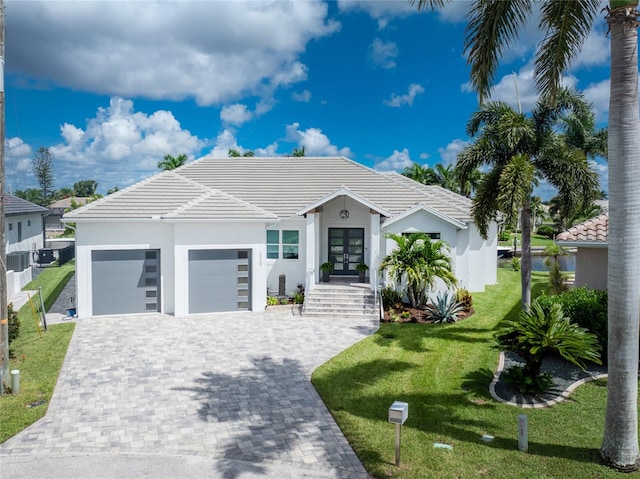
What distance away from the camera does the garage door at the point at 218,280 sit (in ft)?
65.0

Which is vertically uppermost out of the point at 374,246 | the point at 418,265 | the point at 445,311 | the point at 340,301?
the point at 374,246

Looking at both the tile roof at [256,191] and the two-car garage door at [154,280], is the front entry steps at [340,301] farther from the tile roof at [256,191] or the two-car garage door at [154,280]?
the tile roof at [256,191]

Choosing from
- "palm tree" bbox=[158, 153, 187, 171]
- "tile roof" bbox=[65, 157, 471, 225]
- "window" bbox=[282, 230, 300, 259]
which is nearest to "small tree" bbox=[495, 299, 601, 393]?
"tile roof" bbox=[65, 157, 471, 225]

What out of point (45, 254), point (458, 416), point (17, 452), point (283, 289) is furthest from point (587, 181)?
point (45, 254)

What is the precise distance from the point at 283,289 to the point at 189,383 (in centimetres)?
1035

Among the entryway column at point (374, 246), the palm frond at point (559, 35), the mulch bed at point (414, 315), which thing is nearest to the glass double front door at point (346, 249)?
the entryway column at point (374, 246)

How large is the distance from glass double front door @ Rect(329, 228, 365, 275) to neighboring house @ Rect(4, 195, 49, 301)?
15974 mm

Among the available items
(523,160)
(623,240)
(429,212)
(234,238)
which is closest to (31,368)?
(234,238)

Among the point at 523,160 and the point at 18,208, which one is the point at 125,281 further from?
Result: the point at 18,208

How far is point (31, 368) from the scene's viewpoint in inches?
519

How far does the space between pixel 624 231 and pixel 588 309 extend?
622 centimetres

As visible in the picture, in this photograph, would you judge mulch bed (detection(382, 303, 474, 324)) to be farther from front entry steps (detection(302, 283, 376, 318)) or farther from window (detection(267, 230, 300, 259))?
window (detection(267, 230, 300, 259))

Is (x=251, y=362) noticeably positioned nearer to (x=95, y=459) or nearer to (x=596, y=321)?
(x=95, y=459)

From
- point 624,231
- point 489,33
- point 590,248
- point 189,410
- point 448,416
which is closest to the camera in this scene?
point 624,231
